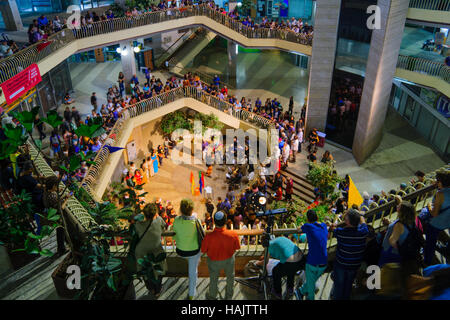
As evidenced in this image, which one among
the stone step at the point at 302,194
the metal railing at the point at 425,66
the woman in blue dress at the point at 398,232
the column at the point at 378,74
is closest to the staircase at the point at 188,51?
the stone step at the point at 302,194

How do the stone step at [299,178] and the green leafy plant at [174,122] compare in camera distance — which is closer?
the stone step at [299,178]

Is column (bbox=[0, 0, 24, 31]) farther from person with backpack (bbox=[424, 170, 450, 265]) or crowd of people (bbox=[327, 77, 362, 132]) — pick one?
person with backpack (bbox=[424, 170, 450, 265])

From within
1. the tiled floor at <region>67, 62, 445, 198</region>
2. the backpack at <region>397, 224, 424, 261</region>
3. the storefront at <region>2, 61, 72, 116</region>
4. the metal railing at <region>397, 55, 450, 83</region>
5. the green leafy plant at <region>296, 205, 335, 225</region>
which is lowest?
the tiled floor at <region>67, 62, 445, 198</region>

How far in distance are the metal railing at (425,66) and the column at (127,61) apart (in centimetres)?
1301

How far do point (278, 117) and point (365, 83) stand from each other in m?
4.43

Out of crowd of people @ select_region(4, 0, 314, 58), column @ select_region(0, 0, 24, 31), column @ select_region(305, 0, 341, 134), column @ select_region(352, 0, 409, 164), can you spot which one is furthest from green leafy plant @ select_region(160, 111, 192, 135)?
column @ select_region(352, 0, 409, 164)

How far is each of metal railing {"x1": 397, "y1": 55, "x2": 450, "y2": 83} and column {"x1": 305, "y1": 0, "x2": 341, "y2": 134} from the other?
2.98 m

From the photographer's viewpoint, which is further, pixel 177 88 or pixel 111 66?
pixel 111 66

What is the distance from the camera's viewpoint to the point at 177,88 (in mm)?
19438

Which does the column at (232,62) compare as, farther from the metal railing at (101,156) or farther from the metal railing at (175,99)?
the metal railing at (101,156)

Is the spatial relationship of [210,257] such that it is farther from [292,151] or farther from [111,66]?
[111,66]

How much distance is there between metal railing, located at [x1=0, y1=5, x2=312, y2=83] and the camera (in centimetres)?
1327

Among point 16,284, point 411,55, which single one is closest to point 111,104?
point 16,284

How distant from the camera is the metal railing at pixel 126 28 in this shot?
13.3m
